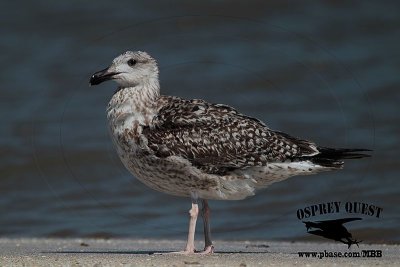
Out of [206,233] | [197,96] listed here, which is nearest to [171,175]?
[206,233]

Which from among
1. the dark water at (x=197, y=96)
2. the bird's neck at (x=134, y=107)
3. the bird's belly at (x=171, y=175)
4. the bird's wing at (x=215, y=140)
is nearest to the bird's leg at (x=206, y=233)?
the bird's belly at (x=171, y=175)

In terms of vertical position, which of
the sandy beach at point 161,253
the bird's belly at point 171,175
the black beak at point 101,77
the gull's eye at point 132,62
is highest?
the gull's eye at point 132,62

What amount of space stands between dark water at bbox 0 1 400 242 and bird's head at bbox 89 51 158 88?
321 centimetres

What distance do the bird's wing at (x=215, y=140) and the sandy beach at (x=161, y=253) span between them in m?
0.93

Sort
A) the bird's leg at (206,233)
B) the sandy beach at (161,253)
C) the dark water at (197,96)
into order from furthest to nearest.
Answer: the dark water at (197,96)
the bird's leg at (206,233)
the sandy beach at (161,253)

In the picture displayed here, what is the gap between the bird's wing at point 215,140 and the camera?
9219 mm

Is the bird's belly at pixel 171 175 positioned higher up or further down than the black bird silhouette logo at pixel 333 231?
higher up

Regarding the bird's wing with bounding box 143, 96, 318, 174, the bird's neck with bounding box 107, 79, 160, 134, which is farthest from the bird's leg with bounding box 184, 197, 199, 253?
the bird's neck with bounding box 107, 79, 160, 134

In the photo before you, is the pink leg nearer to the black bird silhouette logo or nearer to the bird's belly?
the bird's belly

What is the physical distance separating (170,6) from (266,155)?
12.2m

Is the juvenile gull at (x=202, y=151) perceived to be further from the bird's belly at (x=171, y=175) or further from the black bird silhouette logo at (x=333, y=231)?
the black bird silhouette logo at (x=333, y=231)

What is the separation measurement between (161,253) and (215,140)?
1210 millimetres

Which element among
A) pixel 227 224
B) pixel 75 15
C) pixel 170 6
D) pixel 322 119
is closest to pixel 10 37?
pixel 75 15

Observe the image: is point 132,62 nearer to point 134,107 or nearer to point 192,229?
point 134,107
